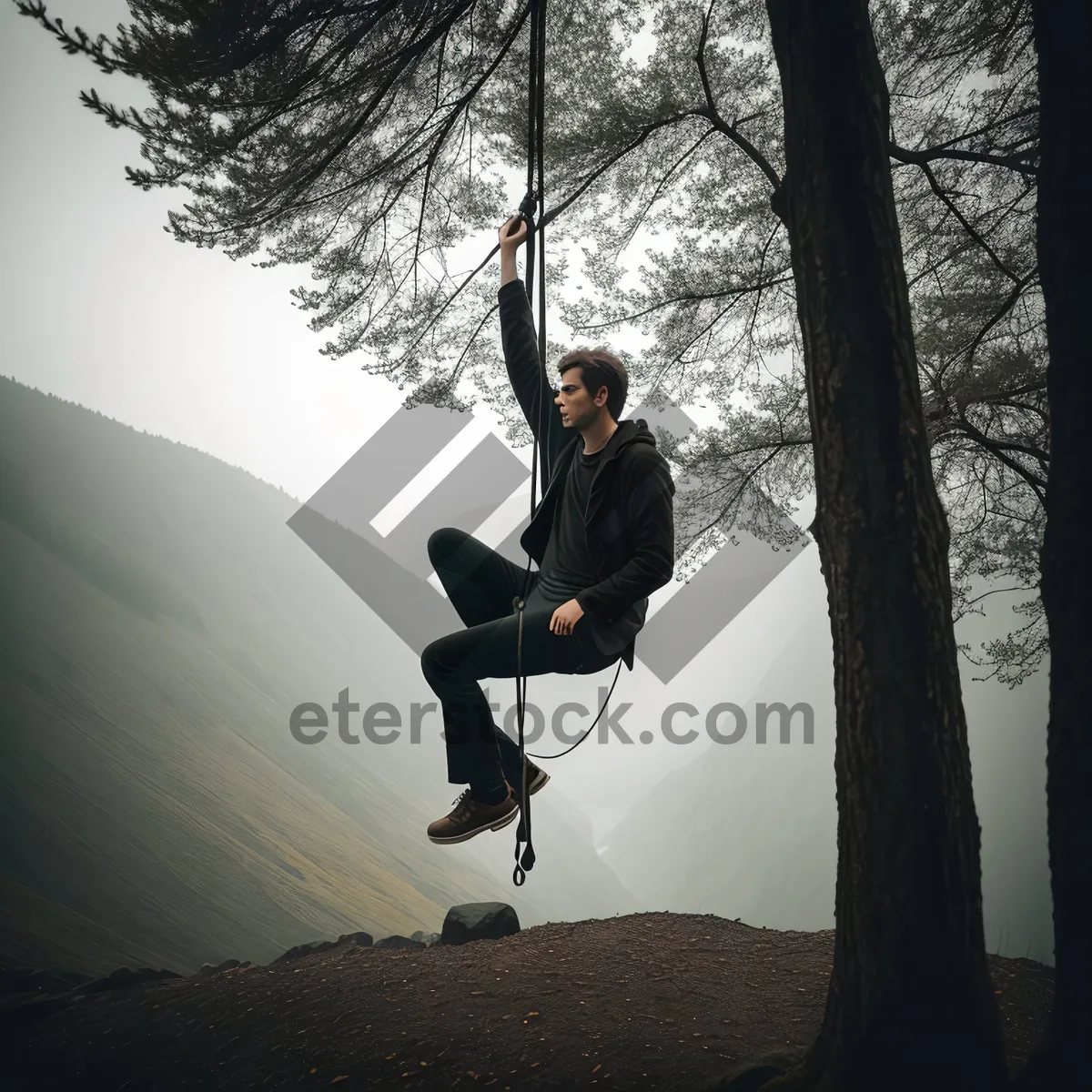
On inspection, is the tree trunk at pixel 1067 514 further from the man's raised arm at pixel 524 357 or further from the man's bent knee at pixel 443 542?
the man's bent knee at pixel 443 542

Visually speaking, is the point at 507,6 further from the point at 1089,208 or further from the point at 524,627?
the point at 524,627

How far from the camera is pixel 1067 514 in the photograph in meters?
2.30

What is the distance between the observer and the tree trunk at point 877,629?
2.04 metres

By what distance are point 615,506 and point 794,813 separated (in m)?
40.0

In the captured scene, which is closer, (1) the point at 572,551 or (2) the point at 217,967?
(1) the point at 572,551

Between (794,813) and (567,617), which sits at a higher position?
(794,813)

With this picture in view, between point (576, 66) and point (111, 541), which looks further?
point (111, 541)

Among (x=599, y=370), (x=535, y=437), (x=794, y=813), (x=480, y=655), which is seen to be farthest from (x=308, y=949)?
(x=794, y=813)

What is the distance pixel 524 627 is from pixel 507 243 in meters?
1.26

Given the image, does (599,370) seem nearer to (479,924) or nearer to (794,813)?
(479,924)

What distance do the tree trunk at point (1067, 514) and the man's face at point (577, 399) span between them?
1.54 meters

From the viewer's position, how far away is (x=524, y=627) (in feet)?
6.34

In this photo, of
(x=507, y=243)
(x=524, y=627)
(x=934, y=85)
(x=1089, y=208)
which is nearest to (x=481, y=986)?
(x=524, y=627)

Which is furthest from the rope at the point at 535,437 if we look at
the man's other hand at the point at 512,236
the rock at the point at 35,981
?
the rock at the point at 35,981
